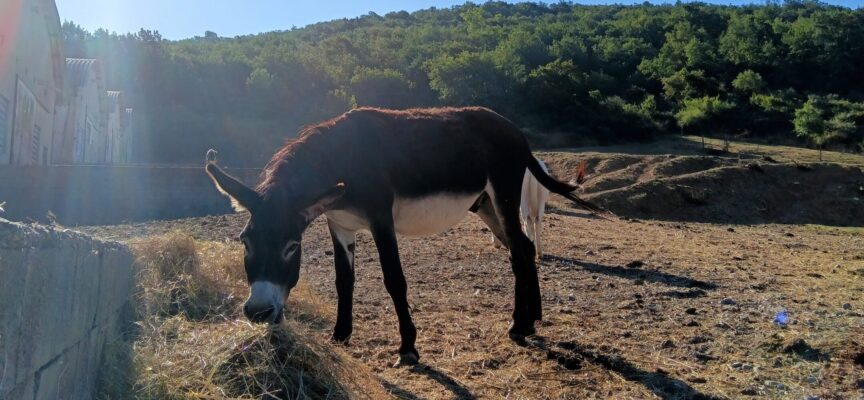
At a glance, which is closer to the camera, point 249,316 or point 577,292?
point 249,316

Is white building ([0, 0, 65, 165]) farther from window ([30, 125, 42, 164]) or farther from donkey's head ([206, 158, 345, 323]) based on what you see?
donkey's head ([206, 158, 345, 323])

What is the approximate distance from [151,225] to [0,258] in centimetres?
1116

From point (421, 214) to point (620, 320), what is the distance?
2.18 metres

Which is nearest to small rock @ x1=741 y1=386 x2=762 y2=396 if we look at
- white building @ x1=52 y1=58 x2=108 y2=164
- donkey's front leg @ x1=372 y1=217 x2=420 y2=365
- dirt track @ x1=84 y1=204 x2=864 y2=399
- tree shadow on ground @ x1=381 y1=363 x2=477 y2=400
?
dirt track @ x1=84 y1=204 x2=864 y2=399

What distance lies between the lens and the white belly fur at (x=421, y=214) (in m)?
5.41

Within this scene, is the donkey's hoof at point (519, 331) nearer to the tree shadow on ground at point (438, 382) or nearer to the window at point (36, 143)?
the tree shadow on ground at point (438, 382)

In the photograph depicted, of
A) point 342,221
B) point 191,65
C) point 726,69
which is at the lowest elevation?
point 342,221

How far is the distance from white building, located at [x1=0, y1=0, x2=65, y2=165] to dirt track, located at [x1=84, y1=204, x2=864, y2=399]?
9.47 m

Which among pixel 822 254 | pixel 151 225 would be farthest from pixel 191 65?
pixel 822 254

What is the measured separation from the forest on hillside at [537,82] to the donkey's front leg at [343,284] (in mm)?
31052

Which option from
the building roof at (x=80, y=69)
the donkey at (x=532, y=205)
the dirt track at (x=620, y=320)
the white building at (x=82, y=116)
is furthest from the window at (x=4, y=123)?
the donkey at (x=532, y=205)

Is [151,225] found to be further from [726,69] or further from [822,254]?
[726,69]

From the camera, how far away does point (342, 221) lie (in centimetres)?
546

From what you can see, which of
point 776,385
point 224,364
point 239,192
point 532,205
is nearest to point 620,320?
point 776,385
